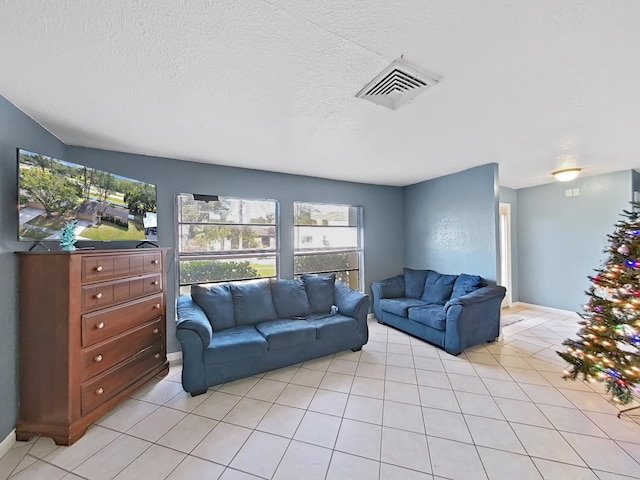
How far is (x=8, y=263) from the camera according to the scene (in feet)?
5.75

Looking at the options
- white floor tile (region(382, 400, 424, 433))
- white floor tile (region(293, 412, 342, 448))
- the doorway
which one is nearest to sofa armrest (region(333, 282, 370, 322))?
white floor tile (region(382, 400, 424, 433))

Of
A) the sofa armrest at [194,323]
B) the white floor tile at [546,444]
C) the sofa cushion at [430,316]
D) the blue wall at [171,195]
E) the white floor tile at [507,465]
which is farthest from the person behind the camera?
the sofa cushion at [430,316]

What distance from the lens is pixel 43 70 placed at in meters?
1.48

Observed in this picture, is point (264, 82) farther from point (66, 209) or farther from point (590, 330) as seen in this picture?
point (590, 330)

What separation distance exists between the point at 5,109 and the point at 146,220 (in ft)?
4.02

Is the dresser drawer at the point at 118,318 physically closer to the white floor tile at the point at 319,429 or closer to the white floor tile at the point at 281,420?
the white floor tile at the point at 281,420

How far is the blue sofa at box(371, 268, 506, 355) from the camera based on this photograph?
308cm

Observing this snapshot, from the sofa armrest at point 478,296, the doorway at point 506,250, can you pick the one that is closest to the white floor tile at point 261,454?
the sofa armrest at point 478,296

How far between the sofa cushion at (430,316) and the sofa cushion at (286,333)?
5.10 ft

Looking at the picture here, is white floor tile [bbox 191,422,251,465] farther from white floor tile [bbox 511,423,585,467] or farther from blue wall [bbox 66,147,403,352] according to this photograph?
white floor tile [bbox 511,423,585,467]

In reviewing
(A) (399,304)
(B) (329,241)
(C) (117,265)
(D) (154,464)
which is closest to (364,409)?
(D) (154,464)

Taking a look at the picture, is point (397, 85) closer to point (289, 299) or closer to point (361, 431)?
point (361, 431)

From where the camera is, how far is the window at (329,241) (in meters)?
4.02

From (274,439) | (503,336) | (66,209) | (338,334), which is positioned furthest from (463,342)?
(66,209)
